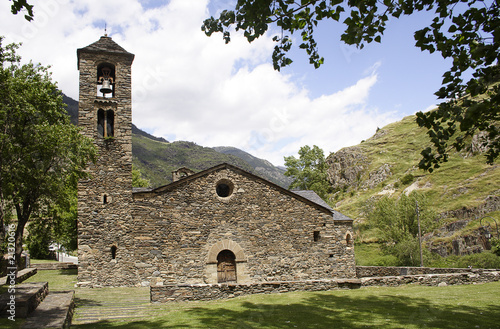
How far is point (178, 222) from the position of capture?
18734mm

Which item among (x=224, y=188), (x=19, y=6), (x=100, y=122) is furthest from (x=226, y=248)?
(x=19, y=6)

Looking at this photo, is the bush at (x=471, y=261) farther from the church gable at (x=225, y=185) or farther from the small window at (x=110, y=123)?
the small window at (x=110, y=123)

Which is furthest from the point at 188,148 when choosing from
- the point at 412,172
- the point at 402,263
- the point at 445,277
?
the point at 445,277

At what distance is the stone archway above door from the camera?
18766 millimetres

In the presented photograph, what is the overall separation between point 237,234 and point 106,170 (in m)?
7.71

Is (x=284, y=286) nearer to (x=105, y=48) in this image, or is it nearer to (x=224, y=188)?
(x=224, y=188)

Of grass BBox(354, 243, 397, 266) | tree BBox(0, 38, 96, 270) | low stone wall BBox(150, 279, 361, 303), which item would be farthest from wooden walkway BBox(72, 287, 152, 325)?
grass BBox(354, 243, 397, 266)

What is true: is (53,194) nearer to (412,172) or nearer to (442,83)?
(442,83)

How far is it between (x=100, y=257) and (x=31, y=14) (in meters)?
14.9

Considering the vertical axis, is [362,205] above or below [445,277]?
above

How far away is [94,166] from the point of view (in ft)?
61.9

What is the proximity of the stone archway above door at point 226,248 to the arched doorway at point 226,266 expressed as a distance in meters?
0.22

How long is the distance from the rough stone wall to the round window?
19 centimetres

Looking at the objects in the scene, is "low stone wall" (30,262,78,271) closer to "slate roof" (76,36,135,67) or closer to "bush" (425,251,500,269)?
"slate roof" (76,36,135,67)
